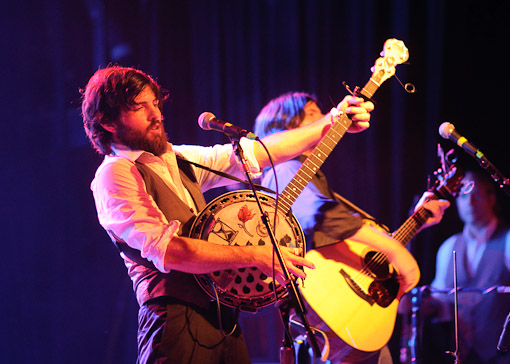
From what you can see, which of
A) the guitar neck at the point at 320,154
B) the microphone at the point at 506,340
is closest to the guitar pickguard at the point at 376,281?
the microphone at the point at 506,340

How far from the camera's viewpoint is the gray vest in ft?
8.07

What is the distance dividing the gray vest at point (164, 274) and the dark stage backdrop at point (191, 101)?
7.92ft

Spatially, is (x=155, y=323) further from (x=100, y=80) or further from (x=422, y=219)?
(x=422, y=219)

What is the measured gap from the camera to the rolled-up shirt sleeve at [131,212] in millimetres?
2320

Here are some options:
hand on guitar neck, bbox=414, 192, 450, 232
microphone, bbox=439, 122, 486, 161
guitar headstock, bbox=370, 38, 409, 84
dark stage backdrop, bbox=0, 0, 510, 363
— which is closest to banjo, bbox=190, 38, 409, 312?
guitar headstock, bbox=370, 38, 409, 84

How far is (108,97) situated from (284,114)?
1.53m

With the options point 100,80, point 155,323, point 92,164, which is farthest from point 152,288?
point 92,164

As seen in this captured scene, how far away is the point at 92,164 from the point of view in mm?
4836

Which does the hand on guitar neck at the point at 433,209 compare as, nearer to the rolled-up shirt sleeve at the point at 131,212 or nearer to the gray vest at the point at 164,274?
the gray vest at the point at 164,274

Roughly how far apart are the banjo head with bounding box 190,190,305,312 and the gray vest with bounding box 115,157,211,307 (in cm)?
6

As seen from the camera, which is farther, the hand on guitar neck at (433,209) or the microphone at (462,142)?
the hand on guitar neck at (433,209)

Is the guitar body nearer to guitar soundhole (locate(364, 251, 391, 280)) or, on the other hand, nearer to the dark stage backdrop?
guitar soundhole (locate(364, 251, 391, 280))

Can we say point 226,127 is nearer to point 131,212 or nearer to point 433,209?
point 131,212

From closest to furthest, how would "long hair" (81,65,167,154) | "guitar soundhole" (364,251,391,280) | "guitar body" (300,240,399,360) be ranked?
"long hair" (81,65,167,154) < "guitar body" (300,240,399,360) < "guitar soundhole" (364,251,391,280)
